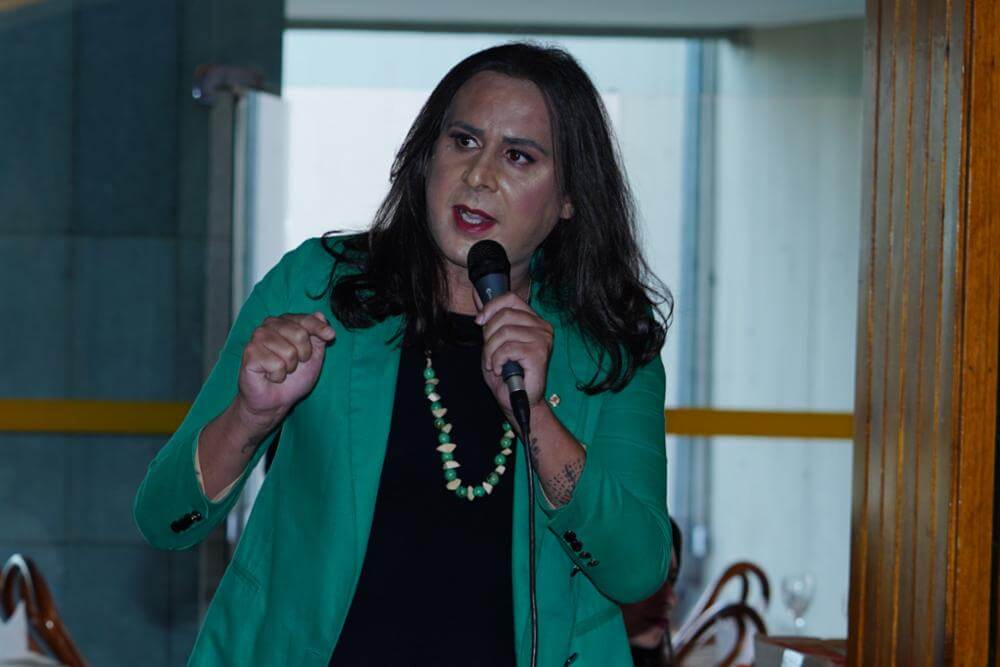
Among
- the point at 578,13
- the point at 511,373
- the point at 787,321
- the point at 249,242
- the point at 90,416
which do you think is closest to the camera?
the point at 511,373

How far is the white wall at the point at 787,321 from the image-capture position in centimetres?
654

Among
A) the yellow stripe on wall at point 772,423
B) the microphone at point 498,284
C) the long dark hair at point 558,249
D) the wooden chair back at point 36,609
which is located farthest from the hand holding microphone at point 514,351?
the yellow stripe on wall at point 772,423

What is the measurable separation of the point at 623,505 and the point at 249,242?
4354mm

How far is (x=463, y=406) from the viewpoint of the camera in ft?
5.79

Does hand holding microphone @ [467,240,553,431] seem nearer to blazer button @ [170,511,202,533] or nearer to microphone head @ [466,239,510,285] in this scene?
microphone head @ [466,239,510,285]

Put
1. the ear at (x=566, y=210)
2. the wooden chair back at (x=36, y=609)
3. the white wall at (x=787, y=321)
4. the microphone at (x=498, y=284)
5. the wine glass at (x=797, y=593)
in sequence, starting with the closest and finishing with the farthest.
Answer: the microphone at (x=498, y=284) → the ear at (x=566, y=210) → the wooden chair back at (x=36, y=609) → the wine glass at (x=797, y=593) → the white wall at (x=787, y=321)

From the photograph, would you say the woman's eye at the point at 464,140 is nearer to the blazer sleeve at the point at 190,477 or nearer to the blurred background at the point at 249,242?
the blazer sleeve at the point at 190,477

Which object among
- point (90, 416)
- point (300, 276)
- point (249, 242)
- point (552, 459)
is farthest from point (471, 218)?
point (90, 416)

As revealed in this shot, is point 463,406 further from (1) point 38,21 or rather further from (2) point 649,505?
(1) point 38,21


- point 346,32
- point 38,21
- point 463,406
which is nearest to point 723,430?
point 346,32

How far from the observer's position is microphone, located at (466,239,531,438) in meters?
1.50

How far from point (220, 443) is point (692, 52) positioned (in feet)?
20.5

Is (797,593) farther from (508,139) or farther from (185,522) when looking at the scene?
(185,522)

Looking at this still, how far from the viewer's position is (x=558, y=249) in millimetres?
1951
